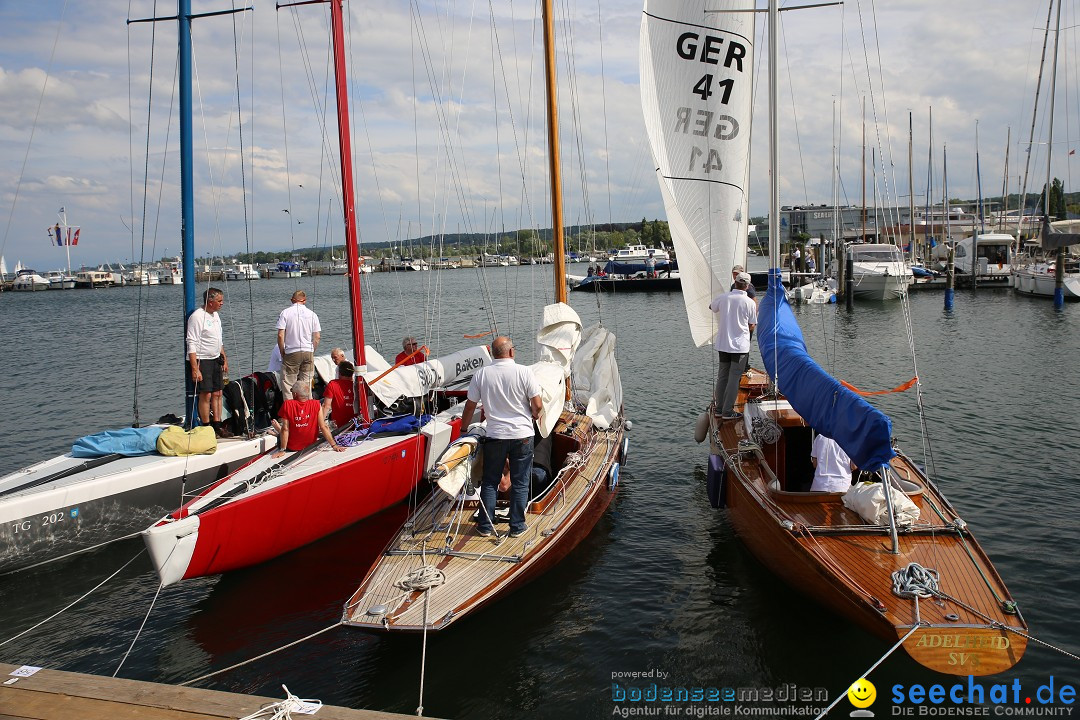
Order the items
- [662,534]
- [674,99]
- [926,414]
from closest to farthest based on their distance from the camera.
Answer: [662,534], [674,99], [926,414]

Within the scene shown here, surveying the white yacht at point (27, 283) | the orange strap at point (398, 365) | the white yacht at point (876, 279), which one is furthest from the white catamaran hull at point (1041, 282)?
the white yacht at point (27, 283)

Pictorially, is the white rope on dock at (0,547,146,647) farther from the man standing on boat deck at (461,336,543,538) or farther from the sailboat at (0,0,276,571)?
the man standing on boat deck at (461,336,543,538)

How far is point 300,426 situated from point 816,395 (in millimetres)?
5971

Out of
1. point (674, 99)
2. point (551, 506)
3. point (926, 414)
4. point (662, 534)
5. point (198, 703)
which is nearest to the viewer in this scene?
point (198, 703)

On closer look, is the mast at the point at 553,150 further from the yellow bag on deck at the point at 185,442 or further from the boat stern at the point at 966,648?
the boat stern at the point at 966,648

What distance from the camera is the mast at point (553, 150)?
1006cm

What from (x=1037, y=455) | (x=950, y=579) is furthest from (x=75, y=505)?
(x=1037, y=455)

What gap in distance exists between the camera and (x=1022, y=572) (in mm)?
7234

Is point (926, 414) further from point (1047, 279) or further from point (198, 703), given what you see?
point (1047, 279)

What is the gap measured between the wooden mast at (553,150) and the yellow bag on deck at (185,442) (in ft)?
16.3

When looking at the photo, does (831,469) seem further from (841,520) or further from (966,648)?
(966,648)

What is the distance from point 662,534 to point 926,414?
791cm

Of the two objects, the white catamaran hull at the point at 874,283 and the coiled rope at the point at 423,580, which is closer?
the coiled rope at the point at 423,580

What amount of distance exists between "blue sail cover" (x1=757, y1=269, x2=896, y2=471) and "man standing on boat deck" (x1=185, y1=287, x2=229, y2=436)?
263 inches
